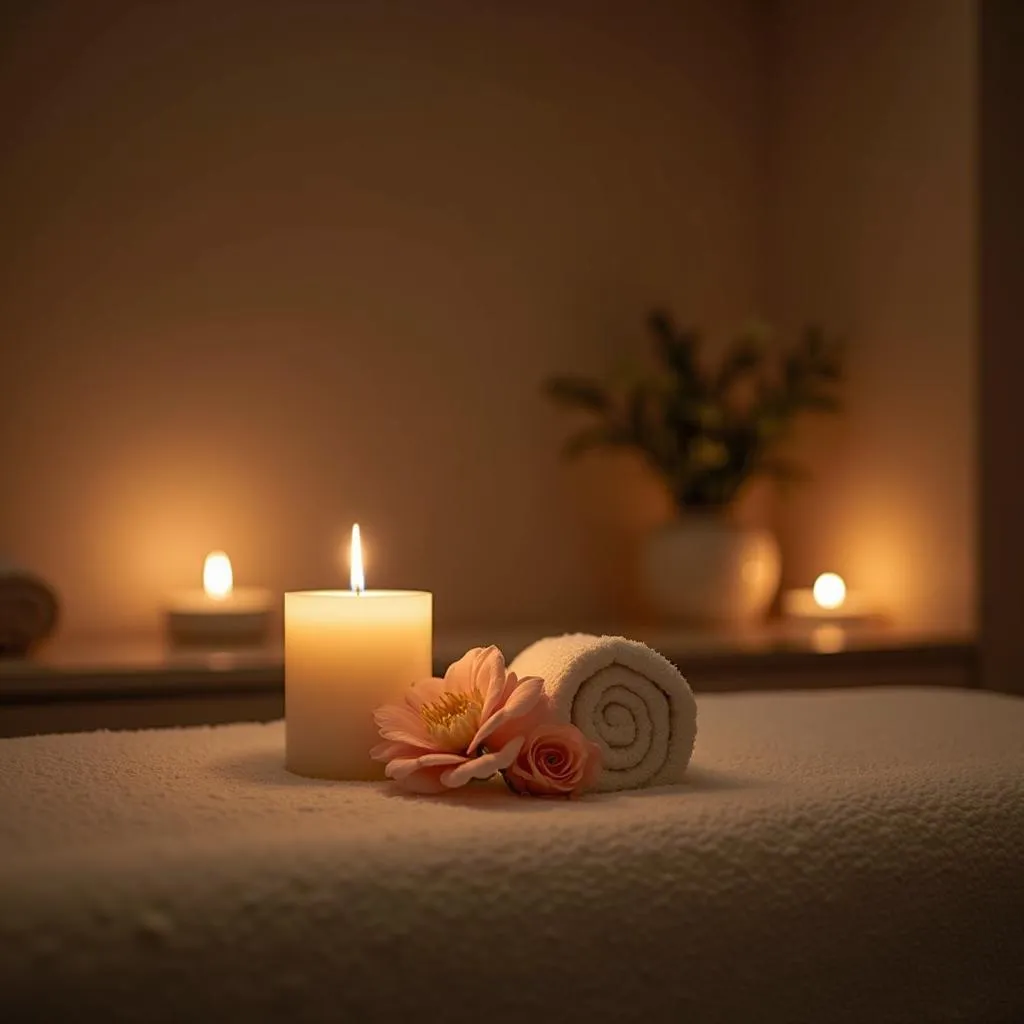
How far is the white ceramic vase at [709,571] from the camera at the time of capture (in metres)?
2.04

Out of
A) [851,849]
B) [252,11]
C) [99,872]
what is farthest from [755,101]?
[99,872]

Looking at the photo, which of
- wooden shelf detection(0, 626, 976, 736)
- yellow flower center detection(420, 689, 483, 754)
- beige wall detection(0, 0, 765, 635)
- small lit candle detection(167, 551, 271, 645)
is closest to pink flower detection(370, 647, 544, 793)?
yellow flower center detection(420, 689, 483, 754)

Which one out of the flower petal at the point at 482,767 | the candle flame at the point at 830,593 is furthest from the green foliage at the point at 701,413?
the flower petal at the point at 482,767

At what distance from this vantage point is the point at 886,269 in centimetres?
211

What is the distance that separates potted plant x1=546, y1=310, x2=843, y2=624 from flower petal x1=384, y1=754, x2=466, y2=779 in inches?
55.6

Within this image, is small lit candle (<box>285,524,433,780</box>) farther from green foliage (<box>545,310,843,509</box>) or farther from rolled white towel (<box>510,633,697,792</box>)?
green foliage (<box>545,310,843,509</box>)

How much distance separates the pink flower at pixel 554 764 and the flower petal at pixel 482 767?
0.06 feet

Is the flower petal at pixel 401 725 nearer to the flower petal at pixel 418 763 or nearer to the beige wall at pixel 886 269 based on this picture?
the flower petal at pixel 418 763

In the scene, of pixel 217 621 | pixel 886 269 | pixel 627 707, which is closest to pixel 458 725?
pixel 627 707

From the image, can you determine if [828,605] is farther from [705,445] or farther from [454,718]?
[454,718]

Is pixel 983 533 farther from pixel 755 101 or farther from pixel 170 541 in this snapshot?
pixel 170 541

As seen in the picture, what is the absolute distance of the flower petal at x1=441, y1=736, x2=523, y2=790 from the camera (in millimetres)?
644

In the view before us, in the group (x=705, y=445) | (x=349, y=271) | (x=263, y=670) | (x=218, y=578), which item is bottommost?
(x=263, y=670)

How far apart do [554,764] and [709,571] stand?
1395 mm
